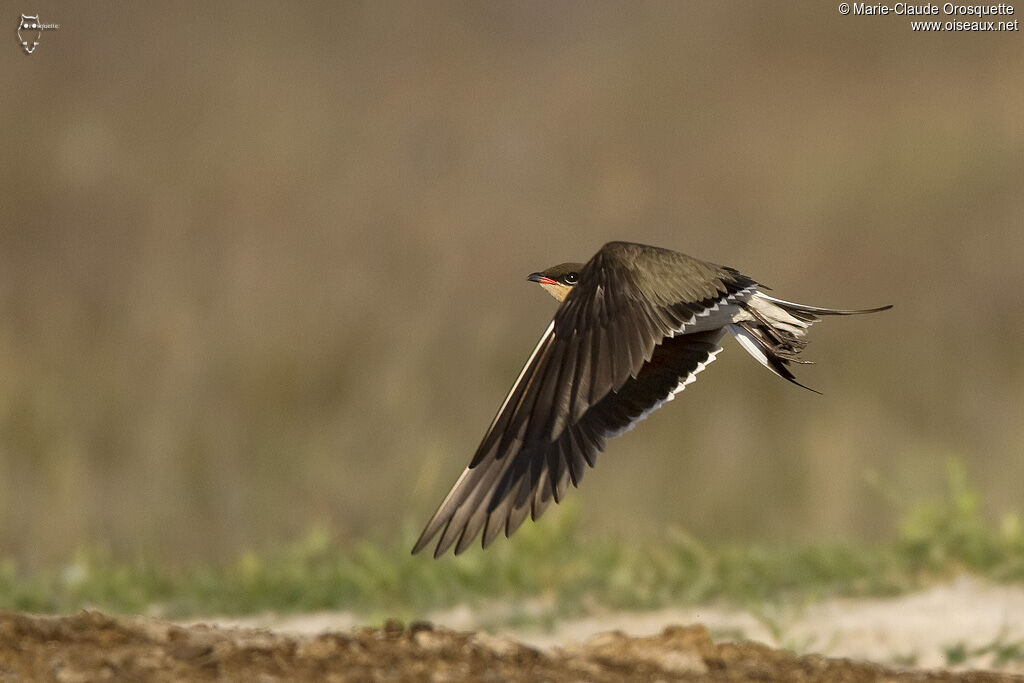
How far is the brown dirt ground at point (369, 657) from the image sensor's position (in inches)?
126

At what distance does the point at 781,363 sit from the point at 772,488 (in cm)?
213

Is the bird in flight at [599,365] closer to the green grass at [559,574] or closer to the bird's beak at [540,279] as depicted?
the bird's beak at [540,279]

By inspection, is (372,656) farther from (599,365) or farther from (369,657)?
(599,365)

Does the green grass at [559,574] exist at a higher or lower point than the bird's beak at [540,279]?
lower

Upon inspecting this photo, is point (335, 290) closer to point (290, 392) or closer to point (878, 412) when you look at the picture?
point (290, 392)

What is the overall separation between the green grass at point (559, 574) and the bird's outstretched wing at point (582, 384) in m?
1.20

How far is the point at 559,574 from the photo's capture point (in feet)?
18.5

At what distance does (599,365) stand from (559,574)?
1854 mm

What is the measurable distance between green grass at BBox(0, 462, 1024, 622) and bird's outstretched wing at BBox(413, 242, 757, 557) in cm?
120

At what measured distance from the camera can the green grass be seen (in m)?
5.53

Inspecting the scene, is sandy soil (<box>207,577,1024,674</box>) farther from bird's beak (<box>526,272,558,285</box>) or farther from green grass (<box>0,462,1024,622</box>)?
bird's beak (<box>526,272,558,285</box>)

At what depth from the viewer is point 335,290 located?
7941 millimetres

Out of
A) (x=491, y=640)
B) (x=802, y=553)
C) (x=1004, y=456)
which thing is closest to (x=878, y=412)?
(x=1004, y=456)

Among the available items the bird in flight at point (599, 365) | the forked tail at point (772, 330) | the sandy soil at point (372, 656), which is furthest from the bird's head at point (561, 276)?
the sandy soil at point (372, 656)
